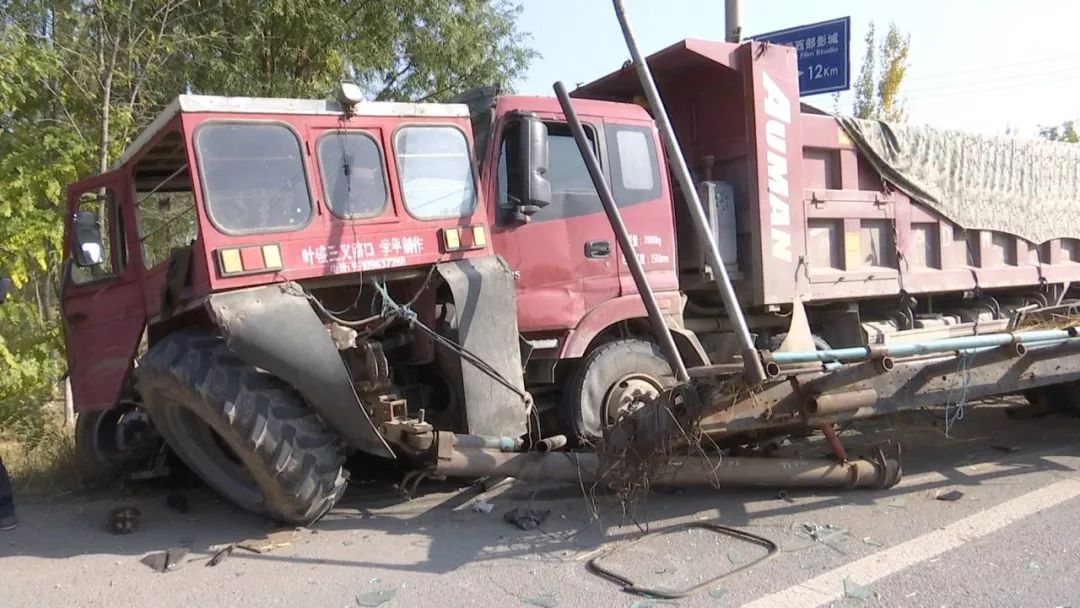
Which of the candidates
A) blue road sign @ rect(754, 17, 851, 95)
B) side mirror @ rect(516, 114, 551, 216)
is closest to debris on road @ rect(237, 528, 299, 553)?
side mirror @ rect(516, 114, 551, 216)

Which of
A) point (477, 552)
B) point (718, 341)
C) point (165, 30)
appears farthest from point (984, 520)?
point (165, 30)

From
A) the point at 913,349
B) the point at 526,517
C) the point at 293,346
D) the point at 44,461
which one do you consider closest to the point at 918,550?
the point at 913,349

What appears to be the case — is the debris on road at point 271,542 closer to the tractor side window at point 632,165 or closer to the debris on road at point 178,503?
the debris on road at point 178,503

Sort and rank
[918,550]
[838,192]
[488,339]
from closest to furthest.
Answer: [918,550]
[488,339]
[838,192]

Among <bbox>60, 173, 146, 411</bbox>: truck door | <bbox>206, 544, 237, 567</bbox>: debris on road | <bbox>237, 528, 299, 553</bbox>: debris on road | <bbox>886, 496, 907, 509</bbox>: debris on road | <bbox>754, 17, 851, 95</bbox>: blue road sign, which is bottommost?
<bbox>886, 496, 907, 509</bbox>: debris on road

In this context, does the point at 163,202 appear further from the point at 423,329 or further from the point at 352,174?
the point at 423,329

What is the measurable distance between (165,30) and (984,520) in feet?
26.2

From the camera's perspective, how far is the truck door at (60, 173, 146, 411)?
15.5ft

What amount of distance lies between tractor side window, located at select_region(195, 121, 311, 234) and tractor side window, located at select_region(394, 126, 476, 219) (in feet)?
1.93

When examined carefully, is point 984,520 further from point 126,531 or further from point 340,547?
point 126,531

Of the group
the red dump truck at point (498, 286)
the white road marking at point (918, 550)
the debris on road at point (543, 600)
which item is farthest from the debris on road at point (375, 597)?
the white road marking at point (918, 550)

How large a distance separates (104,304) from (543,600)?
3301mm

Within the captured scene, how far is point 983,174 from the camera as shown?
22.5 feet

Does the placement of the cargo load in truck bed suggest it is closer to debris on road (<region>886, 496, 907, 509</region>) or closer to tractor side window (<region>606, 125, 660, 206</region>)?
tractor side window (<region>606, 125, 660, 206</region>)
